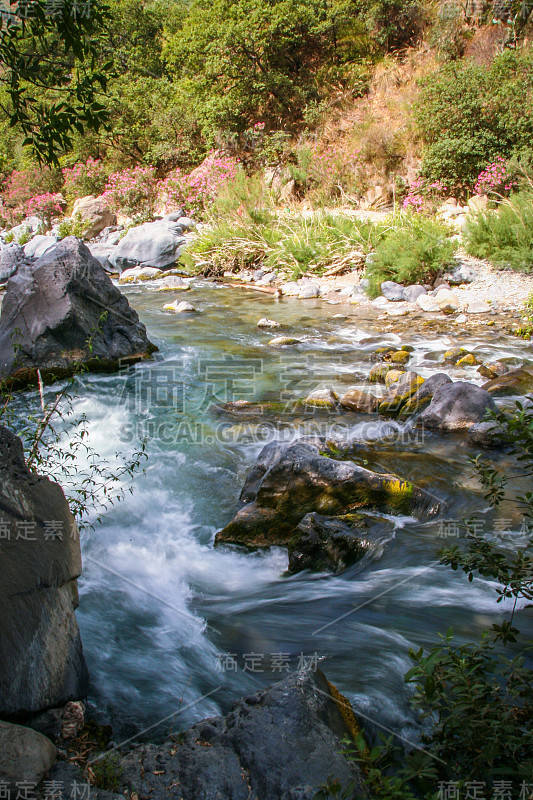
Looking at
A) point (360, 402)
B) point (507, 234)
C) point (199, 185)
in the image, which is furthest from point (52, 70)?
point (199, 185)

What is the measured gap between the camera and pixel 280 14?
63.6ft

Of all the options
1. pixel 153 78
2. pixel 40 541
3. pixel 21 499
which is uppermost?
pixel 153 78

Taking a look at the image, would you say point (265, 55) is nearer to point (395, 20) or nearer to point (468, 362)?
point (395, 20)

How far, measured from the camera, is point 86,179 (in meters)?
24.0

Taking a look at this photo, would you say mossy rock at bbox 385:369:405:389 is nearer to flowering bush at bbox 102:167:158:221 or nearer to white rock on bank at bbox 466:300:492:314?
white rock on bank at bbox 466:300:492:314

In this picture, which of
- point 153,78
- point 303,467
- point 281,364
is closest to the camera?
point 303,467

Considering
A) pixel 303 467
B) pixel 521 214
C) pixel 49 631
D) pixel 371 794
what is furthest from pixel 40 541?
pixel 521 214

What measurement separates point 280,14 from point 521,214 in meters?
14.9

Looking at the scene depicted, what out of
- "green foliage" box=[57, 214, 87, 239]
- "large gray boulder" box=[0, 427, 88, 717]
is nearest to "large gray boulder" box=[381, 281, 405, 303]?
"large gray boulder" box=[0, 427, 88, 717]

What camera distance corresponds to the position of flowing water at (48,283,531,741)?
98.9 inches

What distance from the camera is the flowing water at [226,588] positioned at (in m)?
2.51

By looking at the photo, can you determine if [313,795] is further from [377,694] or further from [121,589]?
[121,589]

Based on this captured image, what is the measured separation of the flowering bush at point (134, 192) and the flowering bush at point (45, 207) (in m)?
3.49

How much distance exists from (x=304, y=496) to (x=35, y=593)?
82.0 inches
